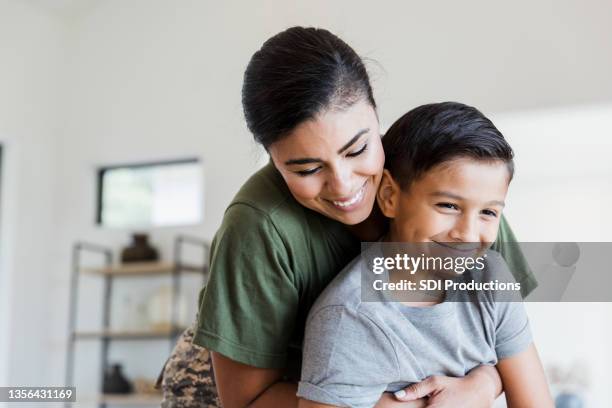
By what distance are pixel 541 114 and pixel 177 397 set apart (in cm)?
321

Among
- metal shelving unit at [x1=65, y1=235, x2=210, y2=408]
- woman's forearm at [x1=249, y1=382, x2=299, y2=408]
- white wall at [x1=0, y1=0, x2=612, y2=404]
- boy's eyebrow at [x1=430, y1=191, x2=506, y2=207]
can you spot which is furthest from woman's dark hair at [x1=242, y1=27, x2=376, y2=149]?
metal shelving unit at [x1=65, y1=235, x2=210, y2=408]

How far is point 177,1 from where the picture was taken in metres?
5.66

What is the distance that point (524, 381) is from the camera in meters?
1.51

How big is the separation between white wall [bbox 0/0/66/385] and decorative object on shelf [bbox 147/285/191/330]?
987 mm

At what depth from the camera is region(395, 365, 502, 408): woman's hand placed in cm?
138

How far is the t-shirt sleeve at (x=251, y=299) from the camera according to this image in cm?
145

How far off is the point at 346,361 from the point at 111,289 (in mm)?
4619

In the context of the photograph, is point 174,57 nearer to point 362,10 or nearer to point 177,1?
point 177,1

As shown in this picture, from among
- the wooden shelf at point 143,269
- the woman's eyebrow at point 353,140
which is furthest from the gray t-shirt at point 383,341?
the wooden shelf at point 143,269

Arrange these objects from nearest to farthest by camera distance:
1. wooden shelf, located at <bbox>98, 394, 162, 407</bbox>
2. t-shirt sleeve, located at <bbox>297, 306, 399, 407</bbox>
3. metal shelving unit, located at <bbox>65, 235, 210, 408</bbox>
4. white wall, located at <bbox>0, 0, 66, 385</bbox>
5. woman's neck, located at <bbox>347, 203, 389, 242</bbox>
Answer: t-shirt sleeve, located at <bbox>297, 306, 399, 407</bbox>
woman's neck, located at <bbox>347, 203, 389, 242</bbox>
wooden shelf, located at <bbox>98, 394, 162, 407</bbox>
metal shelving unit, located at <bbox>65, 235, 210, 408</bbox>
white wall, located at <bbox>0, 0, 66, 385</bbox>

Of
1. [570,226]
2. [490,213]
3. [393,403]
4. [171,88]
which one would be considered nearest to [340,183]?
[490,213]

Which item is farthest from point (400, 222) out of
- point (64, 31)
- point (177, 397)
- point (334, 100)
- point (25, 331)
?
point (64, 31)

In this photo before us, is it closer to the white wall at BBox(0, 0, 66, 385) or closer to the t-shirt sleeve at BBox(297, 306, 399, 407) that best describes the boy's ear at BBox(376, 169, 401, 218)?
the t-shirt sleeve at BBox(297, 306, 399, 407)

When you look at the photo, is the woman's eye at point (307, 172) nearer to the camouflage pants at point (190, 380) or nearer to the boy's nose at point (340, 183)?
the boy's nose at point (340, 183)
